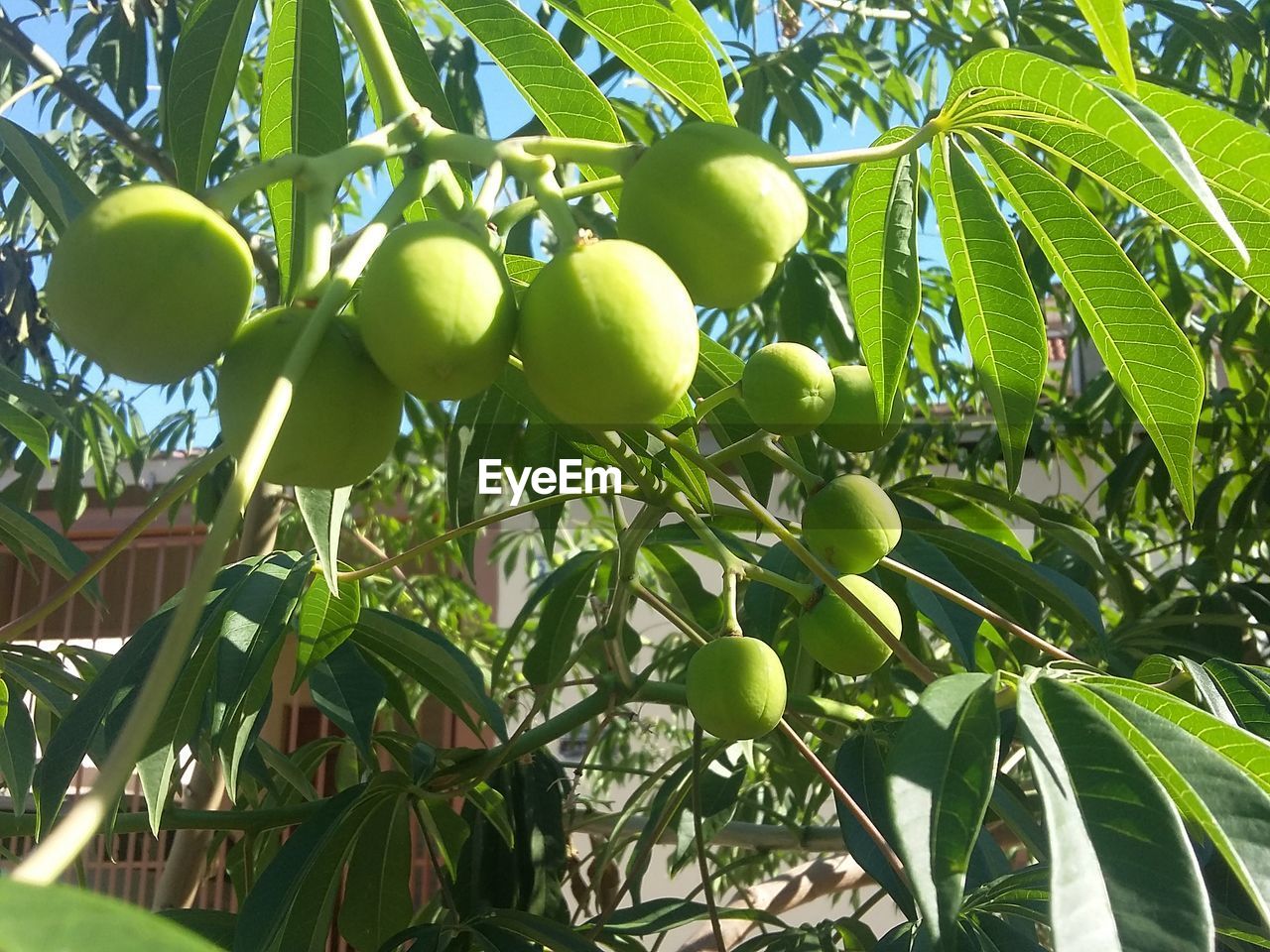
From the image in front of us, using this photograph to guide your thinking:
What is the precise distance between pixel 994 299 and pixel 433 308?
1.42ft

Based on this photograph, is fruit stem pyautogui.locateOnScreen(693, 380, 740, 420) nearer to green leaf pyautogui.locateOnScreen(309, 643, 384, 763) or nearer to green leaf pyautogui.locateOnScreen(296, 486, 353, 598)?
green leaf pyautogui.locateOnScreen(296, 486, 353, 598)

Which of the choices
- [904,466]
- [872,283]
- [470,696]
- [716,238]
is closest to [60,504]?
[470,696]

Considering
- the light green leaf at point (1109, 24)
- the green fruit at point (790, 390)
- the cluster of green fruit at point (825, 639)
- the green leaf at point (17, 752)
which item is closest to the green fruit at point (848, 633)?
the cluster of green fruit at point (825, 639)

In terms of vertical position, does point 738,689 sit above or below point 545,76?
below

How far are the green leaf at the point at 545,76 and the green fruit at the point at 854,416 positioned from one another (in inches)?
9.1

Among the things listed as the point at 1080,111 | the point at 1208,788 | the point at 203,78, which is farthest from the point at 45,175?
the point at 1208,788

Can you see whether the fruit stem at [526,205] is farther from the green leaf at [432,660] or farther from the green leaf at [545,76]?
the green leaf at [432,660]

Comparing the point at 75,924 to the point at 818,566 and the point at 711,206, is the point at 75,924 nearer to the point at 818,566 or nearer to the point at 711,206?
the point at 711,206

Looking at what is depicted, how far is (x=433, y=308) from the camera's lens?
388 millimetres

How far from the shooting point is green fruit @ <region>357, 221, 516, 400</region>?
1.28 feet

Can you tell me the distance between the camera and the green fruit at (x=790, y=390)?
0.67 m

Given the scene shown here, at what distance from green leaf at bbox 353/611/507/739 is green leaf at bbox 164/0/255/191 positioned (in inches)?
19.6

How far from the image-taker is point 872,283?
2.27 feet

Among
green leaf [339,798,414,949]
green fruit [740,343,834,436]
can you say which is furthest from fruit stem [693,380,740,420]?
green leaf [339,798,414,949]
